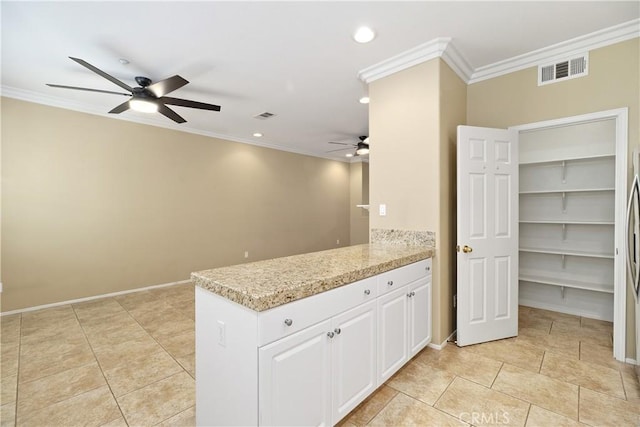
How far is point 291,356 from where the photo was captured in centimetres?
139

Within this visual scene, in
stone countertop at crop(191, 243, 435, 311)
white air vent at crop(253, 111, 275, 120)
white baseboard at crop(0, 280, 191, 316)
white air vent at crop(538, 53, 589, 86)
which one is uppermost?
white air vent at crop(253, 111, 275, 120)

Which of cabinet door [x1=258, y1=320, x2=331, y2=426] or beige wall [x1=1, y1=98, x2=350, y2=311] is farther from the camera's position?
beige wall [x1=1, y1=98, x2=350, y2=311]

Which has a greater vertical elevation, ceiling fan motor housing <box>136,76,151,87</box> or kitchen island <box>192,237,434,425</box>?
ceiling fan motor housing <box>136,76,151,87</box>

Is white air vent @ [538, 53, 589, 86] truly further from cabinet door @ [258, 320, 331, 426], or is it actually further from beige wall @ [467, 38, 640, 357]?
cabinet door @ [258, 320, 331, 426]

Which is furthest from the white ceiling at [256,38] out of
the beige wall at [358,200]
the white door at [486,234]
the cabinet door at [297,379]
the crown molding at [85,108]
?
the beige wall at [358,200]

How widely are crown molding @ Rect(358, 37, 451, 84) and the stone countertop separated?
5.94 ft

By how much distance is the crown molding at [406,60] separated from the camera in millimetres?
2534

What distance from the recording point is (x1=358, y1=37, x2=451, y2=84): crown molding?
8.31 ft

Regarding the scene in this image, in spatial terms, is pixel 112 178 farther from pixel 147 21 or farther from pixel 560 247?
pixel 560 247

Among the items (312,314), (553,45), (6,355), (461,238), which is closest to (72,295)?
(6,355)

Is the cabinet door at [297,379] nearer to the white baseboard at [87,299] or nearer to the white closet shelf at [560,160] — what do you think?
the white closet shelf at [560,160]

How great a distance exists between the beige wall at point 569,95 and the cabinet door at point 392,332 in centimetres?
194

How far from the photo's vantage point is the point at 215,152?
18.4 ft

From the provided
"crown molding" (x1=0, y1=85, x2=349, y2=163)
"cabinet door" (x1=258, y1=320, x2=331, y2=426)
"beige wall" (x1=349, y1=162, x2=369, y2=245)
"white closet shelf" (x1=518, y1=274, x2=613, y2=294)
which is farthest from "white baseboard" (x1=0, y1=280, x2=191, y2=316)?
"white closet shelf" (x1=518, y1=274, x2=613, y2=294)
